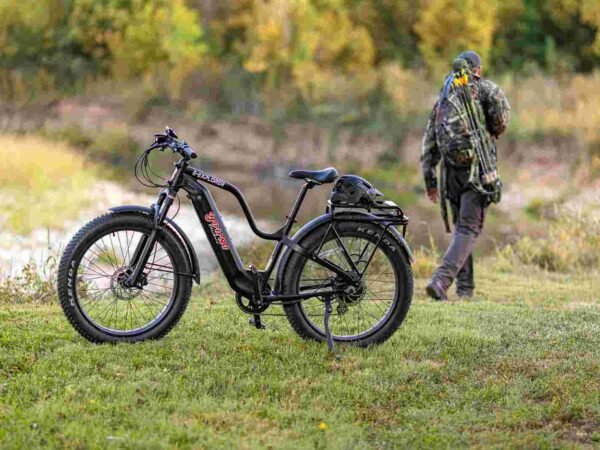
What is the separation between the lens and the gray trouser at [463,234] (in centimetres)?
825

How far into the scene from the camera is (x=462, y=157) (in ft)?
26.9

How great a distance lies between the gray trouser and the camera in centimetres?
825

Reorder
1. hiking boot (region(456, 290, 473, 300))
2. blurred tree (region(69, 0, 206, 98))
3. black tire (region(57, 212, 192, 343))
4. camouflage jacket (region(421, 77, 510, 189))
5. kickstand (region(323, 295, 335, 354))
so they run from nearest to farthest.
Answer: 1. black tire (region(57, 212, 192, 343))
2. kickstand (region(323, 295, 335, 354))
3. camouflage jacket (region(421, 77, 510, 189))
4. hiking boot (region(456, 290, 473, 300))
5. blurred tree (region(69, 0, 206, 98))

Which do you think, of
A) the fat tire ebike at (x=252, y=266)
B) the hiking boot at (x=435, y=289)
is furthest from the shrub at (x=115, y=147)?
the fat tire ebike at (x=252, y=266)

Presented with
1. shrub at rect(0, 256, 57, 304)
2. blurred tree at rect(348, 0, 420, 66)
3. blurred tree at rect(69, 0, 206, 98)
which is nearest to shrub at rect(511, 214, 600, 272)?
shrub at rect(0, 256, 57, 304)

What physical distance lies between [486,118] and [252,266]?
3.37 m

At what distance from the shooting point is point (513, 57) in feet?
119

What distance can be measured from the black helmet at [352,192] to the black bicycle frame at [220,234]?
187 mm

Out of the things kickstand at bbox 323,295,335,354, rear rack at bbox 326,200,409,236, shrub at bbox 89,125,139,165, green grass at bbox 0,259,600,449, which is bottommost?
green grass at bbox 0,259,600,449

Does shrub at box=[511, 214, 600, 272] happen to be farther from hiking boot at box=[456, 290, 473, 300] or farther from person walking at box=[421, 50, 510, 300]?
person walking at box=[421, 50, 510, 300]

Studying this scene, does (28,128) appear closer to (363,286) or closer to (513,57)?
(513,57)

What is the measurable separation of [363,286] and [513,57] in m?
31.9

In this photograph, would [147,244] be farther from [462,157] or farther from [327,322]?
[462,157]

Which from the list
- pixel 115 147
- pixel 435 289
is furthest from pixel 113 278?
pixel 115 147
